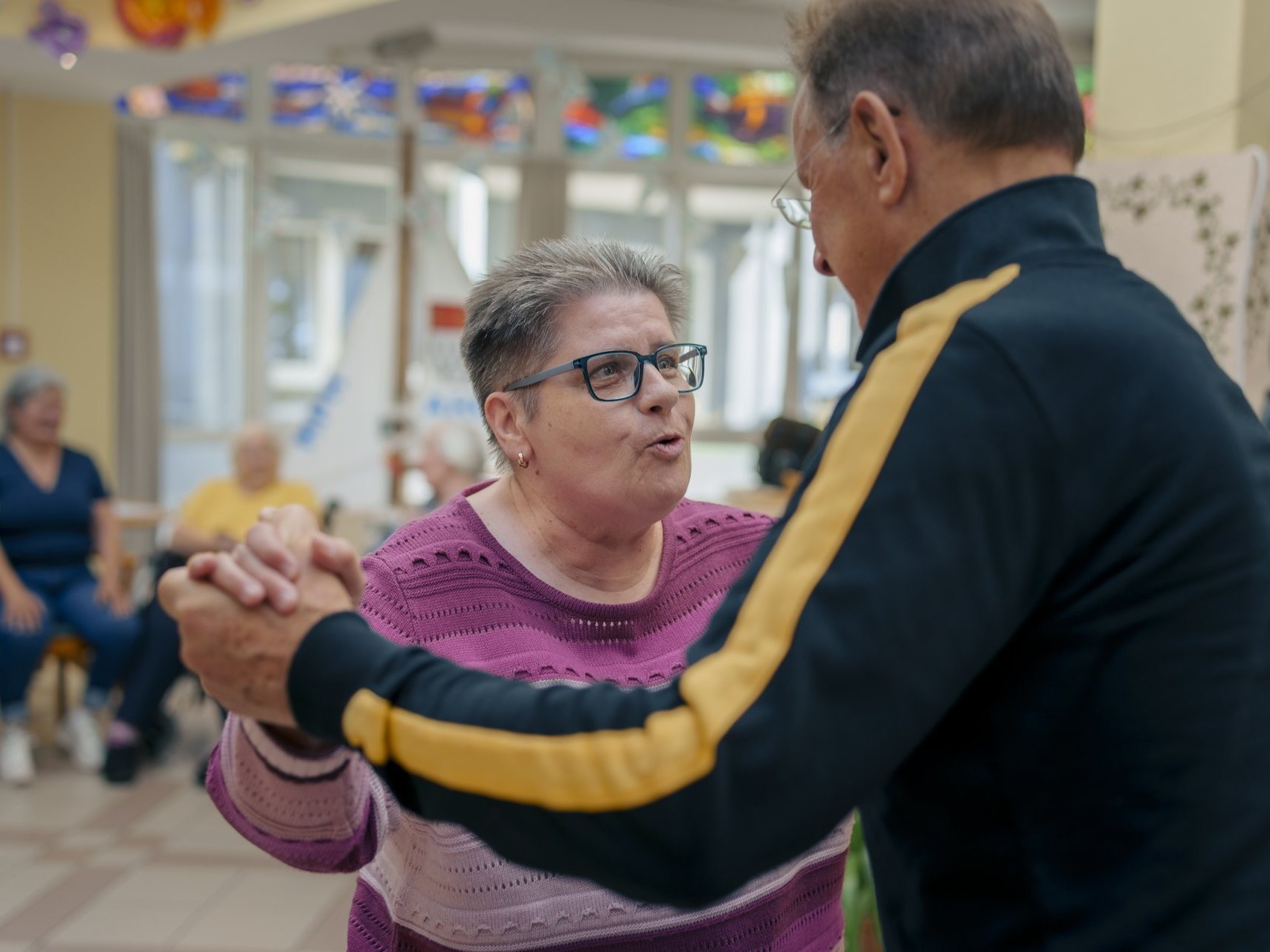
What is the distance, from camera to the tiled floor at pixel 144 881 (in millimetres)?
3379

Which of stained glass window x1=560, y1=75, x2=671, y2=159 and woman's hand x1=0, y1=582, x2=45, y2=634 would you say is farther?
stained glass window x1=560, y1=75, x2=671, y2=159

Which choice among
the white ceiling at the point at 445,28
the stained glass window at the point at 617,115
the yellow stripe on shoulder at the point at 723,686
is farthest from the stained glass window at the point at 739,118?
the yellow stripe on shoulder at the point at 723,686

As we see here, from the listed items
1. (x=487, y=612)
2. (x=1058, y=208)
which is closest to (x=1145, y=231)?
(x=487, y=612)

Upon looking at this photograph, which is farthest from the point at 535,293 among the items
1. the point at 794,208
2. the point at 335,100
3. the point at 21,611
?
the point at 335,100

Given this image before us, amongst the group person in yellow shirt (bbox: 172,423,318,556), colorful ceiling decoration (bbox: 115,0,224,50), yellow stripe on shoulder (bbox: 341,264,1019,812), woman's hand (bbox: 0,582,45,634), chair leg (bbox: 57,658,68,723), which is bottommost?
chair leg (bbox: 57,658,68,723)

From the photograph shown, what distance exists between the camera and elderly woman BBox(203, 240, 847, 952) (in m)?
1.45

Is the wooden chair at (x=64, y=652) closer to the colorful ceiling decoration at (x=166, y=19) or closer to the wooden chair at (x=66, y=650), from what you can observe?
the wooden chair at (x=66, y=650)

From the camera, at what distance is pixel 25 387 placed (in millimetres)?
5098

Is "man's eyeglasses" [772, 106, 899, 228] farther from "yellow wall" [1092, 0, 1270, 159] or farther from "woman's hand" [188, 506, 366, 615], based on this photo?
"yellow wall" [1092, 0, 1270, 159]

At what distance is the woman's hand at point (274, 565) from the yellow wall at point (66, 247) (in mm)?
7560

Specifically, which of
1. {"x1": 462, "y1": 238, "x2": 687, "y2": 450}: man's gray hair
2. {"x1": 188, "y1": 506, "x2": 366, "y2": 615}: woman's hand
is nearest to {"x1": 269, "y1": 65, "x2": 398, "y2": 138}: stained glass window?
{"x1": 462, "y1": 238, "x2": 687, "y2": 450}: man's gray hair

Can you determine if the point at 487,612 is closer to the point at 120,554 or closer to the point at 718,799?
the point at 718,799

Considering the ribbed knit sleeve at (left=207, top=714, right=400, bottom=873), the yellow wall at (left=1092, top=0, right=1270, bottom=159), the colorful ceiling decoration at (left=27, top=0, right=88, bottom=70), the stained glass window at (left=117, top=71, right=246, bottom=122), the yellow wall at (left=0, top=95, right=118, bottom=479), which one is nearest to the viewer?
the ribbed knit sleeve at (left=207, top=714, right=400, bottom=873)

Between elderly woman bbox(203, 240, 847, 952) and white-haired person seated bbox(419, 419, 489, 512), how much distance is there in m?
2.64
